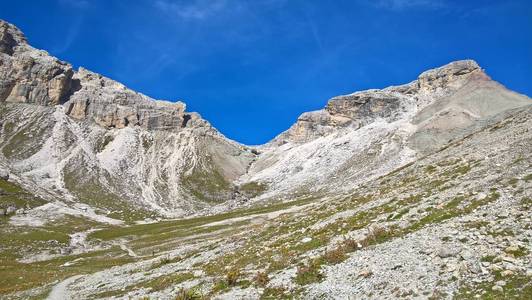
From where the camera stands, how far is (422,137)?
19688 cm

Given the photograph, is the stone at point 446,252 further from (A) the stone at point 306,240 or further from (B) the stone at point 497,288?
(A) the stone at point 306,240

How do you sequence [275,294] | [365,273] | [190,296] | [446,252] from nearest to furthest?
1. [446,252]
2. [365,273]
3. [275,294]
4. [190,296]

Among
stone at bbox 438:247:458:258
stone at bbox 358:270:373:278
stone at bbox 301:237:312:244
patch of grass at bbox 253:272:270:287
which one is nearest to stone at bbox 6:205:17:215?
stone at bbox 301:237:312:244

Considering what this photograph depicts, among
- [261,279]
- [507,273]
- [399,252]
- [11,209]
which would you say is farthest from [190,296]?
[11,209]

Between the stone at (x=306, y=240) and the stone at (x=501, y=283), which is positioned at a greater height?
the stone at (x=306, y=240)

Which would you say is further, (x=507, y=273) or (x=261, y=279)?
(x=261, y=279)

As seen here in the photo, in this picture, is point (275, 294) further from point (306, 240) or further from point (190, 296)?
point (306, 240)

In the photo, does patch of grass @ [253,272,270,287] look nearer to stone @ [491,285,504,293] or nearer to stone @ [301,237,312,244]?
stone @ [301,237,312,244]

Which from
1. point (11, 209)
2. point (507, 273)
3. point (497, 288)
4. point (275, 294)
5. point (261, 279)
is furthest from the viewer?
point (11, 209)

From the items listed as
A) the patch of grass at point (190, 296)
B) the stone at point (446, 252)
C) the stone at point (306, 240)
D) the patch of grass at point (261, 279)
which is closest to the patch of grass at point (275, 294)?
the patch of grass at point (261, 279)

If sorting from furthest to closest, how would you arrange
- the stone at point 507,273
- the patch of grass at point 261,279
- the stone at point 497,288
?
the patch of grass at point 261,279 < the stone at point 507,273 < the stone at point 497,288

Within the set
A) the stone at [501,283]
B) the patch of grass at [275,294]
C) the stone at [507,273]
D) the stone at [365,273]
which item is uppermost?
the stone at [365,273]

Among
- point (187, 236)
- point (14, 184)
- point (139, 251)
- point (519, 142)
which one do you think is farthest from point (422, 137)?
point (14, 184)

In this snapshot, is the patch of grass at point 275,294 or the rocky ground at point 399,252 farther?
the patch of grass at point 275,294
